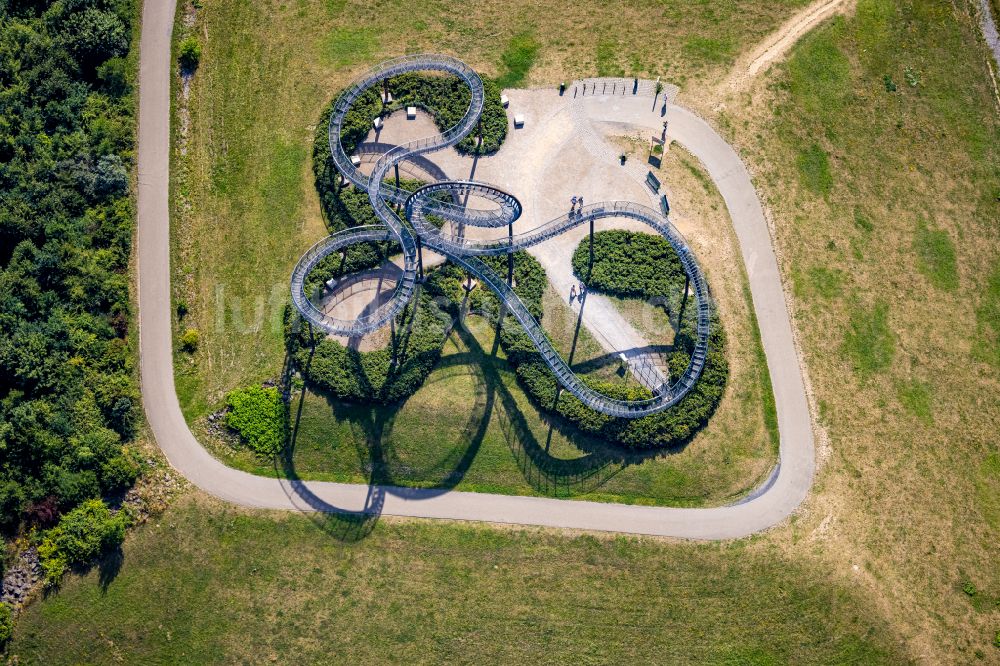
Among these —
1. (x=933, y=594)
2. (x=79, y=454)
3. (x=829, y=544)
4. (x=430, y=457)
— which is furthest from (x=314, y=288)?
(x=933, y=594)

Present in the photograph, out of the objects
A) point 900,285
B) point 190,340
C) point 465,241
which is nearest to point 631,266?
point 465,241

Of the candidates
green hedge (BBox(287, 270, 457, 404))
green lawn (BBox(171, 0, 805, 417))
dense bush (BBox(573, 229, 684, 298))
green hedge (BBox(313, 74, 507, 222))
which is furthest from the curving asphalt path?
green hedge (BBox(313, 74, 507, 222))

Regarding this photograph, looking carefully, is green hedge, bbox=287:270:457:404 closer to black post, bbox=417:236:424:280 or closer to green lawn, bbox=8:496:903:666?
black post, bbox=417:236:424:280

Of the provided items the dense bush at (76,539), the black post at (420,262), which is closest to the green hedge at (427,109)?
the black post at (420,262)

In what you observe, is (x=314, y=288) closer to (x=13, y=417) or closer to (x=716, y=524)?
(x=13, y=417)

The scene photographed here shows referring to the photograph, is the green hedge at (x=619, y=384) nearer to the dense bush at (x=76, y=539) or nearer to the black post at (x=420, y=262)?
the black post at (x=420, y=262)
